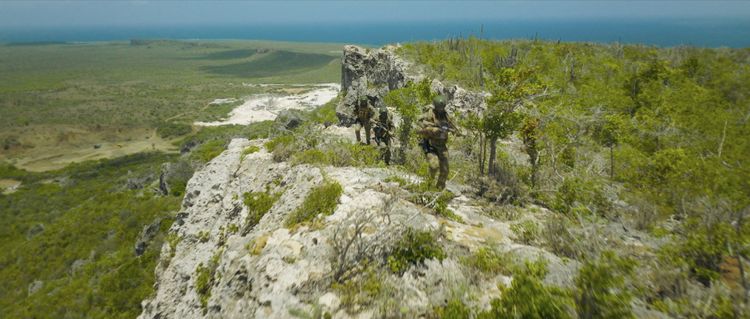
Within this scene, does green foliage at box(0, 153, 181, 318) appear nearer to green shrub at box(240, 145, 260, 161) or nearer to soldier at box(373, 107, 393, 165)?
green shrub at box(240, 145, 260, 161)

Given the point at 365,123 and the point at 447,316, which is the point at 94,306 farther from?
the point at 447,316

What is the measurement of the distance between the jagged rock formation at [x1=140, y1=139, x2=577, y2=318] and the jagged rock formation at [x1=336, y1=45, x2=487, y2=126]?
66.0 ft

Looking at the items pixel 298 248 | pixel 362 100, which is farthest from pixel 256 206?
pixel 362 100

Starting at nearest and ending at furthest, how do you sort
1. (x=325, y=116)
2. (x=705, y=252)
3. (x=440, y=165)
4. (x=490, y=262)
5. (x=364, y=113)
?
(x=705, y=252)
(x=490, y=262)
(x=440, y=165)
(x=364, y=113)
(x=325, y=116)

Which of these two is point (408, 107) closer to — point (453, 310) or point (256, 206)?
point (256, 206)

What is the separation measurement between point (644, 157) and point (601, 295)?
48.9 feet

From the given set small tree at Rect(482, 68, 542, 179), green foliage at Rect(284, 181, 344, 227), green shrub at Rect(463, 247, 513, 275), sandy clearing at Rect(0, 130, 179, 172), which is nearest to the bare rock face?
small tree at Rect(482, 68, 542, 179)

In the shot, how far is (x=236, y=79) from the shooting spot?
174250 mm

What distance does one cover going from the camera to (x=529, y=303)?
4.54 metres

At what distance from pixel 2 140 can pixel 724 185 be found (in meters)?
120

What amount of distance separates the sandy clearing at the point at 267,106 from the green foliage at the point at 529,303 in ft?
282

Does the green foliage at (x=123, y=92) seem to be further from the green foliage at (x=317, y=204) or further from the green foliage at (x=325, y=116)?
the green foliage at (x=317, y=204)

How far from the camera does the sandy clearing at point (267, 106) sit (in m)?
91.9

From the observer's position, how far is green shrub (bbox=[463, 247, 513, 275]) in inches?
237
